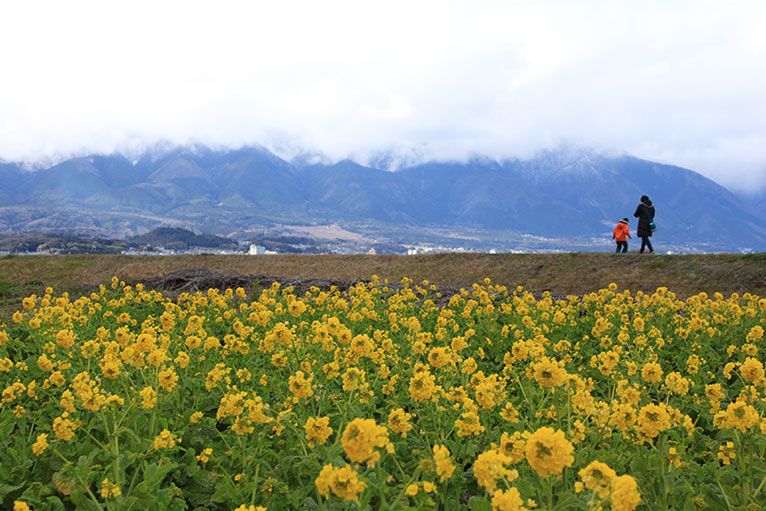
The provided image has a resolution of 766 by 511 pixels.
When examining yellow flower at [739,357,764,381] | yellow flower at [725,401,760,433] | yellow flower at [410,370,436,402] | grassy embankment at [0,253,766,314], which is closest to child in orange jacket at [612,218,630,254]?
grassy embankment at [0,253,766,314]

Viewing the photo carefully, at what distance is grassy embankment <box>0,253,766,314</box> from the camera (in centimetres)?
1680

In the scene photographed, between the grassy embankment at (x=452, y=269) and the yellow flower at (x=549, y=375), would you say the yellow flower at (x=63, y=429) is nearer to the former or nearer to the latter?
the yellow flower at (x=549, y=375)

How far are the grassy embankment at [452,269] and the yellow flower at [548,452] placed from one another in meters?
15.9

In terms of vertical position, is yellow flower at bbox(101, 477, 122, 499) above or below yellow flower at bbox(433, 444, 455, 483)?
below

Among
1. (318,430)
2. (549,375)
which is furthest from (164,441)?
(549,375)

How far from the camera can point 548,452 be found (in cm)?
209

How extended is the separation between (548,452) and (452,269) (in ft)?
71.4

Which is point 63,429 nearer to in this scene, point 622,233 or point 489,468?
point 489,468

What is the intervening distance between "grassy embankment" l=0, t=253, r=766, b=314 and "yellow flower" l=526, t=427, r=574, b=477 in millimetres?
15907

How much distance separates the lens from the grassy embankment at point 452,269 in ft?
55.1

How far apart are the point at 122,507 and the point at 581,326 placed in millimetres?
8692

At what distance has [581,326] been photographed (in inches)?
363

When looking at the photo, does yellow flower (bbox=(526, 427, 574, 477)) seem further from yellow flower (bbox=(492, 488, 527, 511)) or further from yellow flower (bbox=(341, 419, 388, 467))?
yellow flower (bbox=(341, 419, 388, 467))

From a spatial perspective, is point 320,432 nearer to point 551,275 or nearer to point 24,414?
point 24,414
